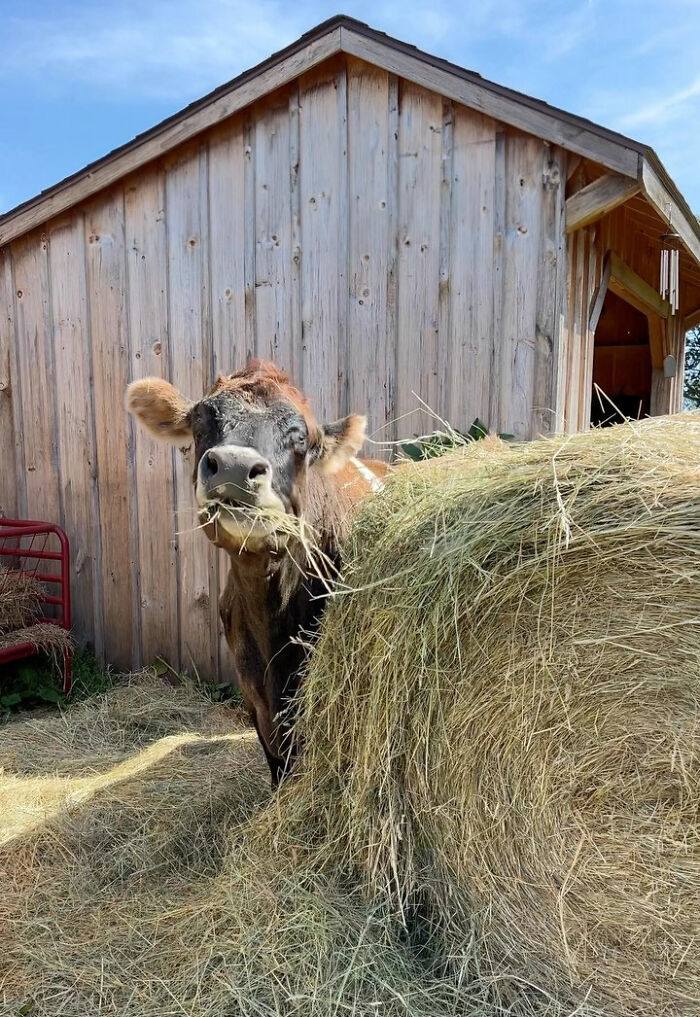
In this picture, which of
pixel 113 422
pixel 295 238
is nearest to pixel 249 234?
pixel 295 238

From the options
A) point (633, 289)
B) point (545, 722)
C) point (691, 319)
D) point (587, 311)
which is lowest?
point (545, 722)

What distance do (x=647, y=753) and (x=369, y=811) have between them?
0.83m

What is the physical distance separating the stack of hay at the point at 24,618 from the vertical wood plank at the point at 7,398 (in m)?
0.78

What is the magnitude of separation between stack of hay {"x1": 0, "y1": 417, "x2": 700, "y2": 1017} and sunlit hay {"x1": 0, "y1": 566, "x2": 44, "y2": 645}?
10.1 feet

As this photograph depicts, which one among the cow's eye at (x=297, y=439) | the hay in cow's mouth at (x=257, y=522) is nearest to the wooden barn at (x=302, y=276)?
the cow's eye at (x=297, y=439)

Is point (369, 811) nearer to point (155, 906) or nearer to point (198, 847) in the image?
point (155, 906)

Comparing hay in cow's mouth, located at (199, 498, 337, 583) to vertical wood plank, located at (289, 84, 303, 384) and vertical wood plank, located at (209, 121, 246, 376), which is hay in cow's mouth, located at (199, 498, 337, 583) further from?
vertical wood plank, located at (209, 121, 246, 376)

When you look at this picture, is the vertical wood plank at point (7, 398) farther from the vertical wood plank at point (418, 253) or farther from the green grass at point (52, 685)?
the vertical wood plank at point (418, 253)

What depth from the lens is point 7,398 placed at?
5828 mm

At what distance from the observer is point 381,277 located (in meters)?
4.42

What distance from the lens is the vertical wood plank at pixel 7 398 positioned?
573cm

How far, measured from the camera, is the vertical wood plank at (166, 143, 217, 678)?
16.2 feet

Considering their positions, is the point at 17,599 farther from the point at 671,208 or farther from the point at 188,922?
the point at 671,208

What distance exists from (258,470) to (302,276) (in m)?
2.73
